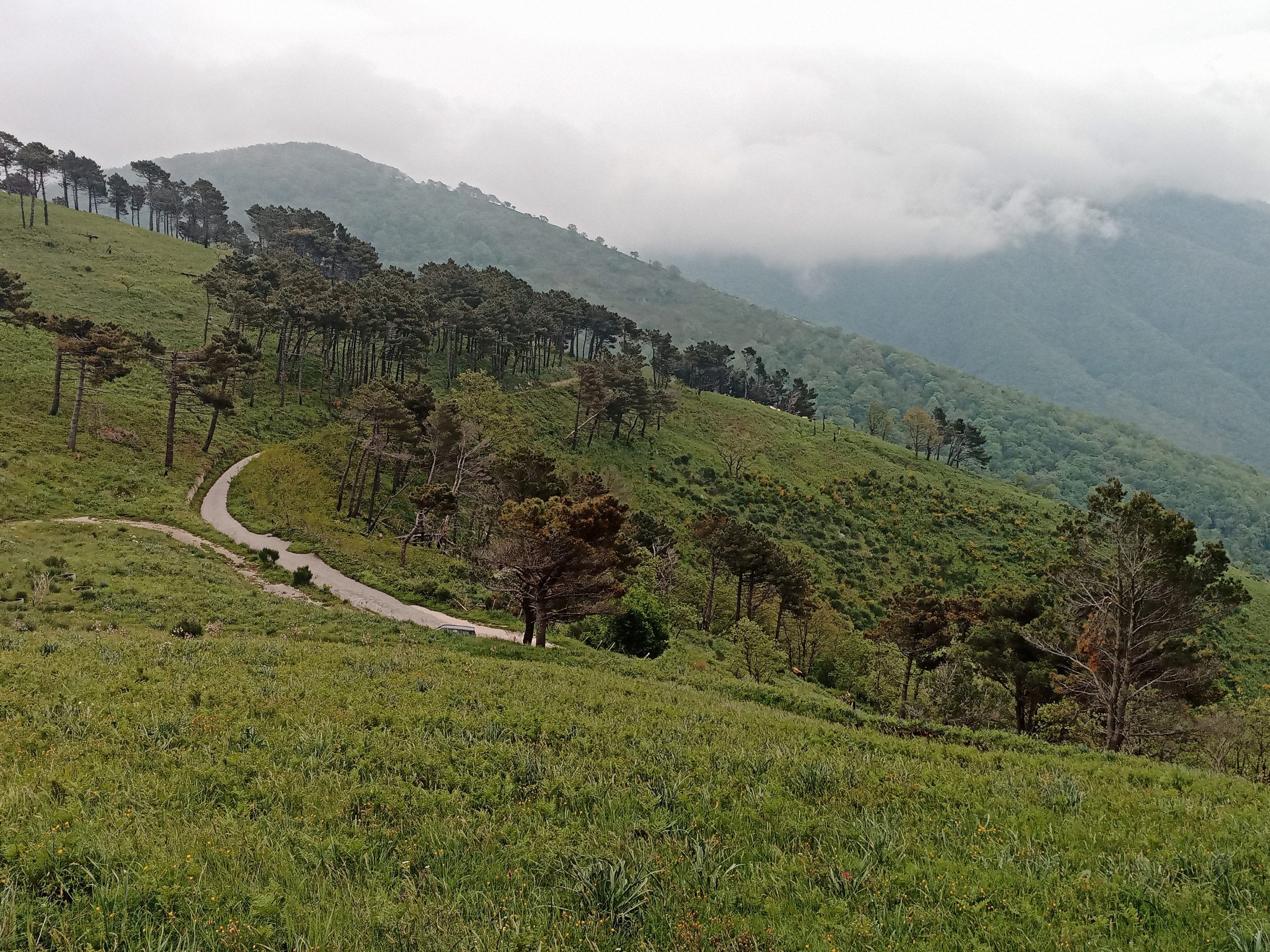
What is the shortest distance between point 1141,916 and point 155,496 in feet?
167

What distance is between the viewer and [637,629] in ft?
110

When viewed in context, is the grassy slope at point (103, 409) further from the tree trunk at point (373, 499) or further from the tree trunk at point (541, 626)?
the tree trunk at point (541, 626)

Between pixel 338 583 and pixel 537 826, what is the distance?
29636 millimetres

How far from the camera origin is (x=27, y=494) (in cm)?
3525

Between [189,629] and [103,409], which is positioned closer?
[189,629]

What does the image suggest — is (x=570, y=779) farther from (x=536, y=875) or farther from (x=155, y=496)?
(x=155, y=496)

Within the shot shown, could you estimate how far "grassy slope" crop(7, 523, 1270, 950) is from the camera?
221 inches

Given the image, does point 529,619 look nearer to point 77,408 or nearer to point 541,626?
point 541,626

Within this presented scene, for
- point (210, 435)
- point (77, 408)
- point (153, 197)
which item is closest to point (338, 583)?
point (77, 408)

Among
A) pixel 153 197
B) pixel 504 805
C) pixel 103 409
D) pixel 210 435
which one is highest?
pixel 153 197

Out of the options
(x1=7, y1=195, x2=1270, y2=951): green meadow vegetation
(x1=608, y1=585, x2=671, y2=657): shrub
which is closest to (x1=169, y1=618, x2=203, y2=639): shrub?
(x1=7, y1=195, x2=1270, y2=951): green meadow vegetation

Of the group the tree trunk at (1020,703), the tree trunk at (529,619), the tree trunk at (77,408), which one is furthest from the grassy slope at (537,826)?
the tree trunk at (77,408)

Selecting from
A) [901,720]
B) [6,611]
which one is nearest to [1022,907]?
[901,720]

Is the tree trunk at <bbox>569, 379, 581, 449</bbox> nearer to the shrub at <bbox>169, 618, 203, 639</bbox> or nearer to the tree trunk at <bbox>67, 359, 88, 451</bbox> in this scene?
the tree trunk at <bbox>67, 359, 88, 451</bbox>
